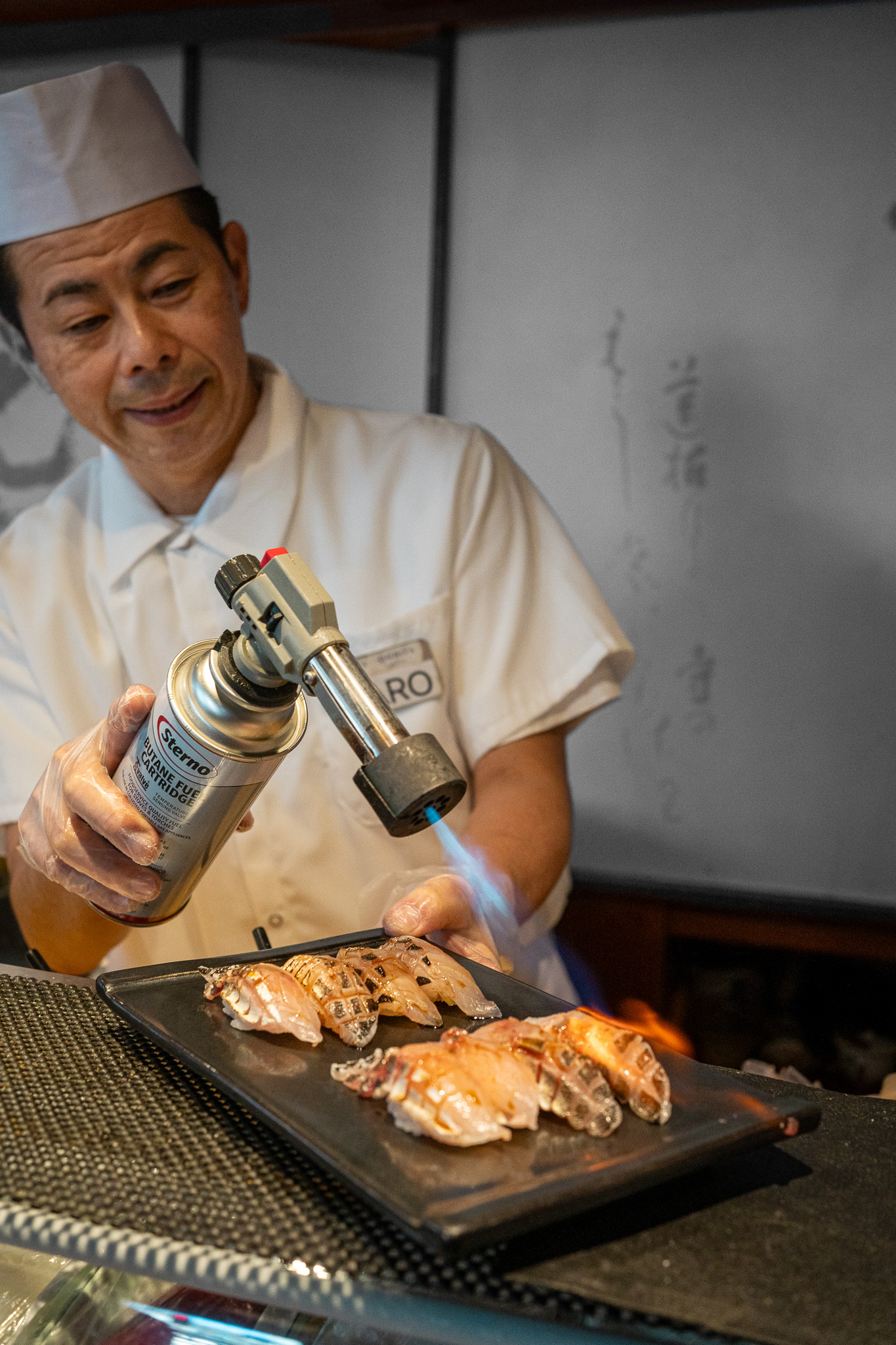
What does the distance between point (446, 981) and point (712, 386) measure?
252cm

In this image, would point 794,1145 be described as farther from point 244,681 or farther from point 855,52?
point 855,52

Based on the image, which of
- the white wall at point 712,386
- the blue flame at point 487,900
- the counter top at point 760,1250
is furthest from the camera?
the white wall at point 712,386

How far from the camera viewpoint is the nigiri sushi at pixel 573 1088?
3.31 feet

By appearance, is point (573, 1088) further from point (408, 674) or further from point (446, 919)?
point (408, 674)

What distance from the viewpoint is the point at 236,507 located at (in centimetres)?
221

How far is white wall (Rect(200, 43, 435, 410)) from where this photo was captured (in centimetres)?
352

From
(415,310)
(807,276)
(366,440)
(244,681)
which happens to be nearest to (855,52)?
(807,276)

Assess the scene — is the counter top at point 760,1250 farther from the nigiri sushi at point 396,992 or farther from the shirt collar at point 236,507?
the shirt collar at point 236,507

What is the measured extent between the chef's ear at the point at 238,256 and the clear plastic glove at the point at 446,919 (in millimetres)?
1227

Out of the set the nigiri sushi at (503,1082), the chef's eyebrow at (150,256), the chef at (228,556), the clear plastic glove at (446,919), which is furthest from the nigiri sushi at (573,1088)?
the chef's eyebrow at (150,256)

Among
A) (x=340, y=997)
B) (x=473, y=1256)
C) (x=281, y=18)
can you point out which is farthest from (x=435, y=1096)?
(x=281, y=18)

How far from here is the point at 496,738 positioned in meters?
2.15

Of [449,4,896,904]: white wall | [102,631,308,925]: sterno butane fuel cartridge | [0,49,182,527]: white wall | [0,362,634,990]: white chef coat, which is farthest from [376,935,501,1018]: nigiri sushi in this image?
[0,49,182,527]: white wall

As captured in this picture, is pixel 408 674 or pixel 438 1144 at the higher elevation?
pixel 408 674
